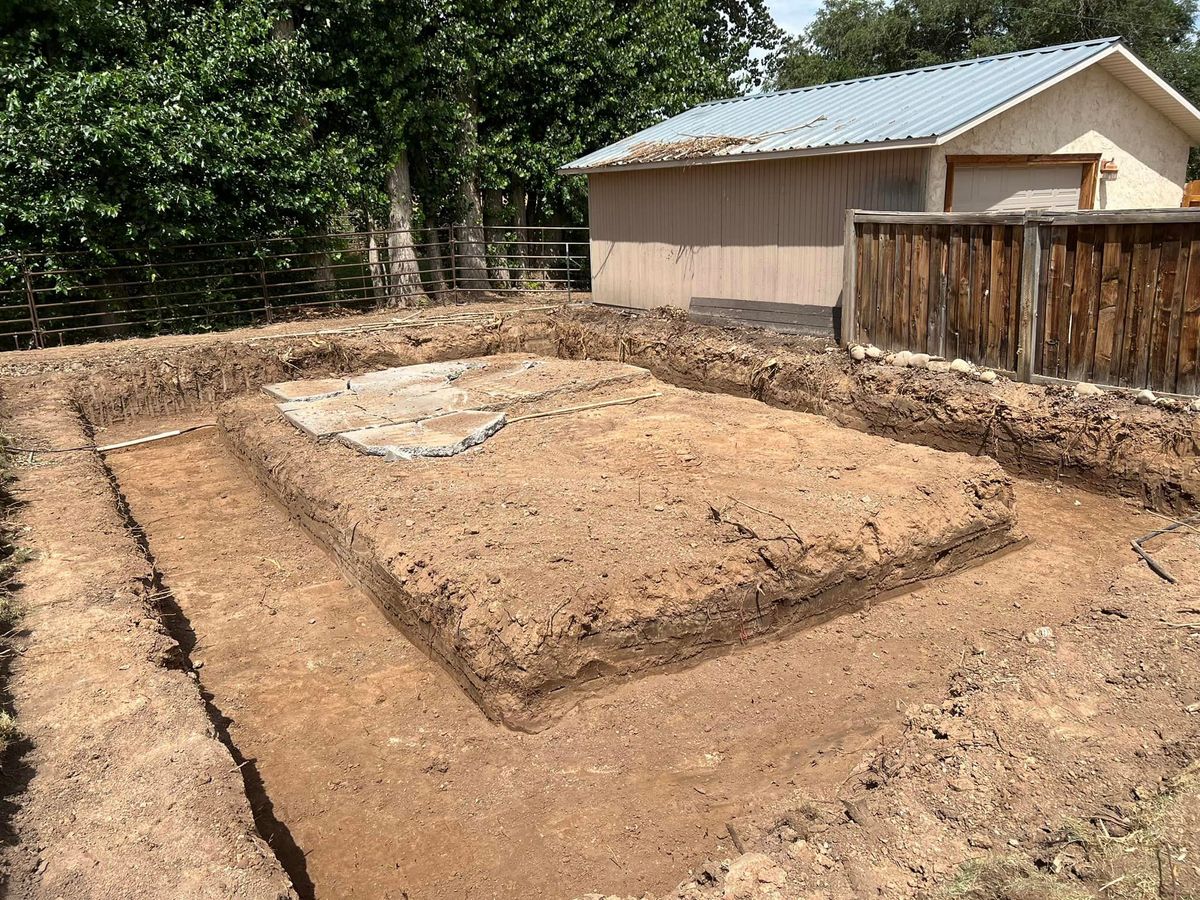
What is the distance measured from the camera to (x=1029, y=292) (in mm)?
8508

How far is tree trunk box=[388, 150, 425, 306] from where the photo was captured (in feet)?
56.4

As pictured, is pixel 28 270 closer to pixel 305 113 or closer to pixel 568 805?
pixel 305 113

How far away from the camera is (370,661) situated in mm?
5582

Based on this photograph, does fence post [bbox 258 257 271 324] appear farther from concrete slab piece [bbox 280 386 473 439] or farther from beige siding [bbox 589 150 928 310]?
→ concrete slab piece [bbox 280 386 473 439]

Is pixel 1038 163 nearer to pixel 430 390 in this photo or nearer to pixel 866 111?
pixel 866 111

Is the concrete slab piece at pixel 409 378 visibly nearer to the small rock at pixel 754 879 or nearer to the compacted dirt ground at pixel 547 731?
the compacted dirt ground at pixel 547 731

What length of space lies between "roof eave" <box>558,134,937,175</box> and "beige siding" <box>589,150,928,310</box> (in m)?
0.26

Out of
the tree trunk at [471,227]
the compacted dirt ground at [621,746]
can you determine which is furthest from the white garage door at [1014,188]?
the tree trunk at [471,227]

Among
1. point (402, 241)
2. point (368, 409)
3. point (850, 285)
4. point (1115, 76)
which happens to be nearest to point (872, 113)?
point (850, 285)

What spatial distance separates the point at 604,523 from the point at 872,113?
8.21m

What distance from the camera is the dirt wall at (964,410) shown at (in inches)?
284

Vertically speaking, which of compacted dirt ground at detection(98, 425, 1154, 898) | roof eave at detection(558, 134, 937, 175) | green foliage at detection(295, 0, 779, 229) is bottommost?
compacted dirt ground at detection(98, 425, 1154, 898)

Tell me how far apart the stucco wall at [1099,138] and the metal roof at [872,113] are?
360mm

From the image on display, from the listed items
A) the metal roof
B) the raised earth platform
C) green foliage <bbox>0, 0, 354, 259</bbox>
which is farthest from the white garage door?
green foliage <bbox>0, 0, 354, 259</bbox>
